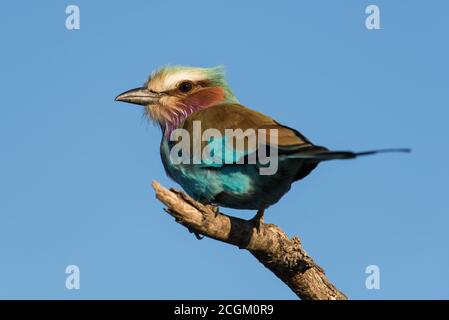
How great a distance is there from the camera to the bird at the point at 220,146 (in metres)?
7.04

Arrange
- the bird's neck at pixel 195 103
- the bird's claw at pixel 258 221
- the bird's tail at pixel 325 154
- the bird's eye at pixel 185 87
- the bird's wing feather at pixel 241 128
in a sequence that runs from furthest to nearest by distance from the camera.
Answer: the bird's eye at pixel 185 87 < the bird's neck at pixel 195 103 < the bird's claw at pixel 258 221 < the bird's wing feather at pixel 241 128 < the bird's tail at pixel 325 154

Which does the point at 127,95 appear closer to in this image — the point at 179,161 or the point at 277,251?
the point at 179,161

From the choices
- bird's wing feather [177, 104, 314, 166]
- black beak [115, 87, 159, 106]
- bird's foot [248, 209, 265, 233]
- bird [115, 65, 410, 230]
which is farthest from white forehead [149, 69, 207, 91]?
bird's foot [248, 209, 265, 233]

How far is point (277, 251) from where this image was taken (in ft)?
24.9

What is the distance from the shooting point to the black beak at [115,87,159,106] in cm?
893

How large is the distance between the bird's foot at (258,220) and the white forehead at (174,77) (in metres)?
1.85

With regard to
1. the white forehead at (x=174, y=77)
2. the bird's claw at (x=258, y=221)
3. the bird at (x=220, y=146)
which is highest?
the white forehead at (x=174, y=77)

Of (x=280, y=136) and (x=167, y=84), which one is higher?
(x=167, y=84)

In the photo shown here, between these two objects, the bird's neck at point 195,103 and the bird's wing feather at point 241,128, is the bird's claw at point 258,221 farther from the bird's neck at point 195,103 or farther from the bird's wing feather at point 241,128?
the bird's neck at point 195,103

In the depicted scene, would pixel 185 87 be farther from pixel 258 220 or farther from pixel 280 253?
pixel 280 253

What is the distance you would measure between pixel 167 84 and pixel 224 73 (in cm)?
65
